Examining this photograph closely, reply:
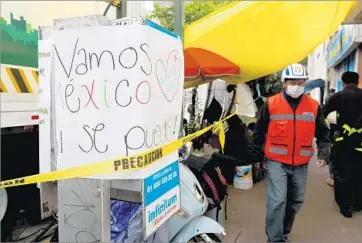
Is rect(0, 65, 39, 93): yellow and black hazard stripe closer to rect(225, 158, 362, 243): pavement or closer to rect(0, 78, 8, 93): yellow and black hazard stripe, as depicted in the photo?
rect(0, 78, 8, 93): yellow and black hazard stripe

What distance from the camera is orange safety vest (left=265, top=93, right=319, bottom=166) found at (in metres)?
3.63

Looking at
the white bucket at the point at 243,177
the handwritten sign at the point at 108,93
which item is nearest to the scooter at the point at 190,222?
the handwritten sign at the point at 108,93

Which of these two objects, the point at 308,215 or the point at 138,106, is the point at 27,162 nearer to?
the point at 138,106

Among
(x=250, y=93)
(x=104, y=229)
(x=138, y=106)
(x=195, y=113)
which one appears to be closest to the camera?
(x=138, y=106)

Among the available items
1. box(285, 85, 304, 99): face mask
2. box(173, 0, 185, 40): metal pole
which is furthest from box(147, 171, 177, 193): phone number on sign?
box(285, 85, 304, 99): face mask

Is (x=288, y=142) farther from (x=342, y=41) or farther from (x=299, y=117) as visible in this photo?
(x=342, y=41)

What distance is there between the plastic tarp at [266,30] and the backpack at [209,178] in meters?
1.79

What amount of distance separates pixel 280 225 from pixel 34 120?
2957 mm

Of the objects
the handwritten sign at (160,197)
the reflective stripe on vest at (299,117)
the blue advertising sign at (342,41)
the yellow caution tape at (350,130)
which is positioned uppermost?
the blue advertising sign at (342,41)

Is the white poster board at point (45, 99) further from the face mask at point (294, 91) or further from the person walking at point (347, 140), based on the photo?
the person walking at point (347, 140)

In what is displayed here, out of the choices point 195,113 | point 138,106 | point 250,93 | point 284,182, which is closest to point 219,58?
point 195,113

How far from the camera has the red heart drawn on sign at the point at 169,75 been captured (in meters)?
2.16

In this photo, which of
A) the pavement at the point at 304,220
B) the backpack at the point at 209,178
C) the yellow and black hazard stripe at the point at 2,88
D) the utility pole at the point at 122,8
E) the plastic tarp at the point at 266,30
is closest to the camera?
the backpack at the point at 209,178

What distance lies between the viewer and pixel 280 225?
3.78 meters
